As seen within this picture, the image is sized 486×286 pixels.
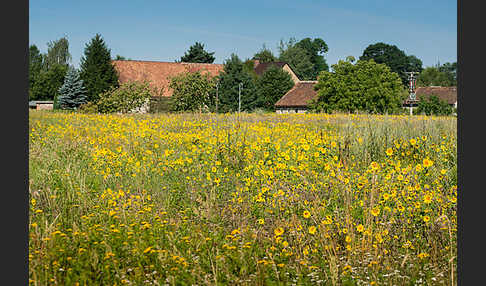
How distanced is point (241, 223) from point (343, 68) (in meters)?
33.4

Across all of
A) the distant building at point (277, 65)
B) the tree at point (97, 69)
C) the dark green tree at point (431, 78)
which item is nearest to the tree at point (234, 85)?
the tree at point (97, 69)

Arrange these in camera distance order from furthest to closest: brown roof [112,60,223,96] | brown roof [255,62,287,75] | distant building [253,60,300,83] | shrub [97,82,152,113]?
brown roof [255,62,287,75] → distant building [253,60,300,83] → brown roof [112,60,223,96] → shrub [97,82,152,113]

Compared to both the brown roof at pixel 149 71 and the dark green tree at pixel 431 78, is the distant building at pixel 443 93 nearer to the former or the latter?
the dark green tree at pixel 431 78

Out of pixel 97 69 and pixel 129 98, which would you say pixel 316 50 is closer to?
pixel 97 69

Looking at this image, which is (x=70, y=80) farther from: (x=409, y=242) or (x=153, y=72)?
(x=409, y=242)

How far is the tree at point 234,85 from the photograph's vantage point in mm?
41969

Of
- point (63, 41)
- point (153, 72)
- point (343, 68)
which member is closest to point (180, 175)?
point (343, 68)

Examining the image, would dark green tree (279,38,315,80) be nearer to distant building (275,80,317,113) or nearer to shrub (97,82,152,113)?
distant building (275,80,317,113)

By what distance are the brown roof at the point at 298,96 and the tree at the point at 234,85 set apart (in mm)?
6153

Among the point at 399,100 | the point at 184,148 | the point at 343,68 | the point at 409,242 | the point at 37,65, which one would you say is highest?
the point at 37,65

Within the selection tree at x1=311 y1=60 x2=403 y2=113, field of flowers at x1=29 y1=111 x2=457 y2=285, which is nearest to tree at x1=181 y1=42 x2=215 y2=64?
tree at x1=311 y1=60 x2=403 y2=113

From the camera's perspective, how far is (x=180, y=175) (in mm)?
6555

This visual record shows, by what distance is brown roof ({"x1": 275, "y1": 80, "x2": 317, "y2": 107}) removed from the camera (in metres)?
47.8

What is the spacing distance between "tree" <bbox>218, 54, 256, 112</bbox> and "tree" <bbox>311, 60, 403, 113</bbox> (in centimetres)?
809
